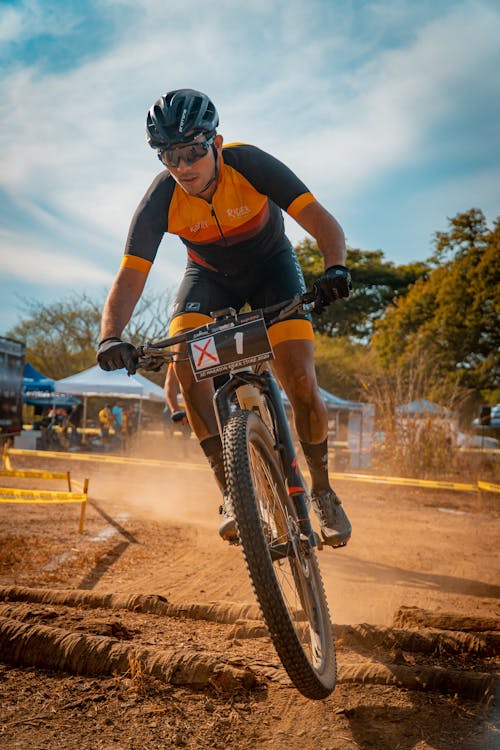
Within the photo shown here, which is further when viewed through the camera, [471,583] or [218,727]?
[471,583]

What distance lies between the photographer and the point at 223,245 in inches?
145

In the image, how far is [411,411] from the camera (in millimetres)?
13977

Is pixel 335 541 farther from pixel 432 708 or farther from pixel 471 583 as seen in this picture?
pixel 471 583

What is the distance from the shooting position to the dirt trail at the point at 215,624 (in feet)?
7.75

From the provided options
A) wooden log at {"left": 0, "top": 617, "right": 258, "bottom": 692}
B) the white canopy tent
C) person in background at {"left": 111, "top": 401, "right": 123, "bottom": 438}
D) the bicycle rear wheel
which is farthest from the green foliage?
wooden log at {"left": 0, "top": 617, "right": 258, "bottom": 692}

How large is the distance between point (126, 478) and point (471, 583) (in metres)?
9.54

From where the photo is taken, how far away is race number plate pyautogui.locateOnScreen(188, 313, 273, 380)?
285 centimetres

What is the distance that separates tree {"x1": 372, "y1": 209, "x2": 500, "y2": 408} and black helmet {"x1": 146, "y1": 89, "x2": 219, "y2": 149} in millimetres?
24681

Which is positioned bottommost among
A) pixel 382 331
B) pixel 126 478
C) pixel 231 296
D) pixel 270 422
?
pixel 126 478

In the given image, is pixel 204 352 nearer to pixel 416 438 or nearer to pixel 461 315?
pixel 416 438

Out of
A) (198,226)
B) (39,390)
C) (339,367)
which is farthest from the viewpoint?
(339,367)

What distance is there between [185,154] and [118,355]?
1.13 m

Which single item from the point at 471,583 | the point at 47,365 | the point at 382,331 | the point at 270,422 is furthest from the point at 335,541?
the point at 47,365

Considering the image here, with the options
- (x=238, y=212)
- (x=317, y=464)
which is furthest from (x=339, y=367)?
(x=238, y=212)
